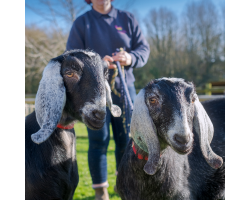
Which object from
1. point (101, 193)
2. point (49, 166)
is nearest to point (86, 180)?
point (101, 193)

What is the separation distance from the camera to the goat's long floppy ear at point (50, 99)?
1.74 metres

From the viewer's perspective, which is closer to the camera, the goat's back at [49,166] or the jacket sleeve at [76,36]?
the goat's back at [49,166]

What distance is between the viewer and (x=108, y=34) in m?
2.65

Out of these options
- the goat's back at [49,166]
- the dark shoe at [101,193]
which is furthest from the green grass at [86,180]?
the goat's back at [49,166]

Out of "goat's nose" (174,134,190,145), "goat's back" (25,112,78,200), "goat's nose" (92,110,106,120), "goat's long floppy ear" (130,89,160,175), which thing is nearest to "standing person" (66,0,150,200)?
"goat's back" (25,112,78,200)

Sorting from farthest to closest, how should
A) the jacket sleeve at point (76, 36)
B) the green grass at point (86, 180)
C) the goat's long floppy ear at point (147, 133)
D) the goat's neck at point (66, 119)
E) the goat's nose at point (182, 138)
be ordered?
the green grass at point (86, 180) < the jacket sleeve at point (76, 36) < the goat's neck at point (66, 119) < the goat's long floppy ear at point (147, 133) < the goat's nose at point (182, 138)

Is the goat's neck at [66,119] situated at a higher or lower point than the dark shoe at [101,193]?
higher

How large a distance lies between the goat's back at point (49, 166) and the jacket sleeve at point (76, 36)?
35.4 inches

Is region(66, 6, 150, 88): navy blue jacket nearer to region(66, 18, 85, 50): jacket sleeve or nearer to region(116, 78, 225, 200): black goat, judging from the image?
region(66, 18, 85, 50): jacket sleeve

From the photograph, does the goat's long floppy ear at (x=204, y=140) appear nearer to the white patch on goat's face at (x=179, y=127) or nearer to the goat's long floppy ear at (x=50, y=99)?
the white patch on goat's face at (x=179, y=127)

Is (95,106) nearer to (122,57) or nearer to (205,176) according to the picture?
(122,57)

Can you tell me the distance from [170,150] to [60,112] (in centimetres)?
92

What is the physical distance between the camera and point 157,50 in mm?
13375
